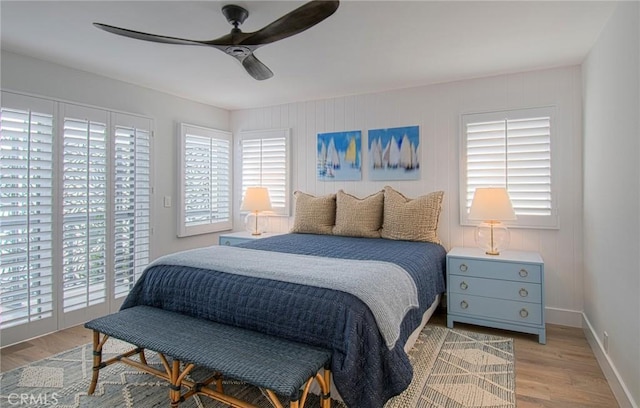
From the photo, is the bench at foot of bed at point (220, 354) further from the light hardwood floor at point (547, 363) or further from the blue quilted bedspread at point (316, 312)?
the light hardwood floor at point (547, 363)

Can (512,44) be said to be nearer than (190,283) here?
No

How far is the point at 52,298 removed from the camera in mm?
3018

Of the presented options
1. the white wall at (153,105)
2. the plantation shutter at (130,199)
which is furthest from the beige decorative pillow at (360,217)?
the plantation shutter at (130,199)

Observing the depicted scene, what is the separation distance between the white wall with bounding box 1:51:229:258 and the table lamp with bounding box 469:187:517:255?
10.5 ft

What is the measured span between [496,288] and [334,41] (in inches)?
91.7

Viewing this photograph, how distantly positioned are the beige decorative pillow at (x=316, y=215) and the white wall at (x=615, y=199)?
226 centimetres

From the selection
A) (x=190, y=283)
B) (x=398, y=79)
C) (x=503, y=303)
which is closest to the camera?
(x=190, y=283)

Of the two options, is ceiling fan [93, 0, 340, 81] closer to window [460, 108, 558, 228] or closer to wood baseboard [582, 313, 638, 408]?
window [460, 108, 558, 228]

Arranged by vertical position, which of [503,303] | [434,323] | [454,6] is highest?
[454,6]

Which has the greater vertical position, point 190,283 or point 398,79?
point 398,79

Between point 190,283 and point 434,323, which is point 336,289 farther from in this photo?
point 434,323

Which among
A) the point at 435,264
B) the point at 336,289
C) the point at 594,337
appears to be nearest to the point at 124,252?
the point at 336,289

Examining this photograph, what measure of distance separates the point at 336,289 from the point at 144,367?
3.99 ft

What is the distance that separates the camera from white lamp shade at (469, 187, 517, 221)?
297 cm
